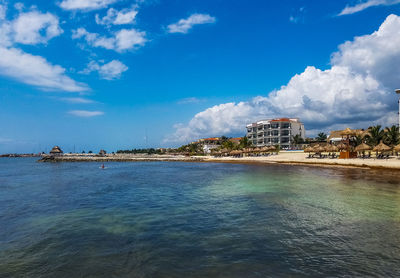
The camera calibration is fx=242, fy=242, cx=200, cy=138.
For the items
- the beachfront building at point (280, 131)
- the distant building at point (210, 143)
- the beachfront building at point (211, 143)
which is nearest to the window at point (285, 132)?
the beachfront building at point (280, 131)

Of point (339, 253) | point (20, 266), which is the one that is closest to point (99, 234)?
point (20, 266)

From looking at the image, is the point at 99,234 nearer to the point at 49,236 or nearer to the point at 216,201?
the point at 49,236

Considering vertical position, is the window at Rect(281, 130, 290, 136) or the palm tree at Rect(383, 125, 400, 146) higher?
the window at Rect(281, 130, 290, 136)

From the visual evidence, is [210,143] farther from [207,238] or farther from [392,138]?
[207,238]

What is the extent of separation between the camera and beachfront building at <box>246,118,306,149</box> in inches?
3625

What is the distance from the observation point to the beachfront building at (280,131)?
92062 mm

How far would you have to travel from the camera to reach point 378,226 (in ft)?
30.2

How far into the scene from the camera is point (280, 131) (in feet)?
303

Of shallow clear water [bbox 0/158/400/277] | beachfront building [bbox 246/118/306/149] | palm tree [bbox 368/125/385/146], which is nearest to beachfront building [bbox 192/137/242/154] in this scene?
beachfront building [bbox 246/118/306/149]

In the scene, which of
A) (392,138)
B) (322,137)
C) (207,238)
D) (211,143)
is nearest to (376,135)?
(392,138)

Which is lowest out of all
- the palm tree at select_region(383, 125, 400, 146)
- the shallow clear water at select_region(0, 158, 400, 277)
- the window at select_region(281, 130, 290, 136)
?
the shallow clear water at select_region(0, 158, 400, 277)

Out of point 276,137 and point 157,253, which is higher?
point 276,137

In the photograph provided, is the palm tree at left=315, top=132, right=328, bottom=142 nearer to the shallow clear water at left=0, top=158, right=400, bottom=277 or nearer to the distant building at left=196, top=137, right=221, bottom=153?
the distant building at left=196, top=137, right=221, bottom=153

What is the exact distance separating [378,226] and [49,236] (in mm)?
12497
